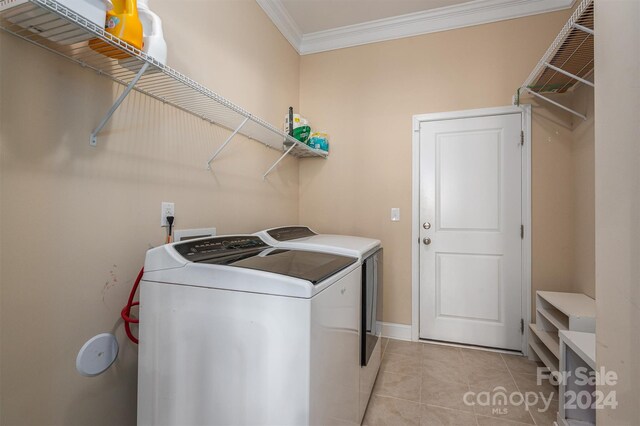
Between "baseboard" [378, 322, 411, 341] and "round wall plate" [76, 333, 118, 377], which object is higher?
"round wall plate" [76, 333, 118, 377]

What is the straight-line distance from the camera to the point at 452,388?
1.90m

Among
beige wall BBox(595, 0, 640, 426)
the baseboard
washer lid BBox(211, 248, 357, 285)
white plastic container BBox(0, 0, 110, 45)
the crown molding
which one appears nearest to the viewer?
beige wall BBox(595, 0, 640, 426)

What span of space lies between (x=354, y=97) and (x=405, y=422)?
267 cm

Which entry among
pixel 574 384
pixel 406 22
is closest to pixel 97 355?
pixel 574 384

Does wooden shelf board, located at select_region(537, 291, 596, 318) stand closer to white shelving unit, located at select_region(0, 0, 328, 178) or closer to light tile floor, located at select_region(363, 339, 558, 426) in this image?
light tile floor, located at select_region(363, 339, 558, 426)

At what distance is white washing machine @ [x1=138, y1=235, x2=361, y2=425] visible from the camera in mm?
901

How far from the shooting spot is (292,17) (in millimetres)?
2576

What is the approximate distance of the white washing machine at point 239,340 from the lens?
0.90m

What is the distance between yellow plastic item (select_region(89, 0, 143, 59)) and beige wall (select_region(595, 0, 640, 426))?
136 cm

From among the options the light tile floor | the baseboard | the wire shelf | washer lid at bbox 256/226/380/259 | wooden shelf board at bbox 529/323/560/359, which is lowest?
the light tile floor

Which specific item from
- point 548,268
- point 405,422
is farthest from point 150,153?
point 548,268

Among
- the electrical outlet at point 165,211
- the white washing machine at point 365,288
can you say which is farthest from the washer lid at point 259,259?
the electrical outlet at point 165,211

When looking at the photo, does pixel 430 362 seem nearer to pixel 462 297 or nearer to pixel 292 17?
pixel 462 297

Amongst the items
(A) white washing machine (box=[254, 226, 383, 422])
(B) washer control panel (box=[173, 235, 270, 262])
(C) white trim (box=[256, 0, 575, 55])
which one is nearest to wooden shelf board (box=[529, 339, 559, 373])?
(A) white washing machine (box=[254, 226, 383, 422])
